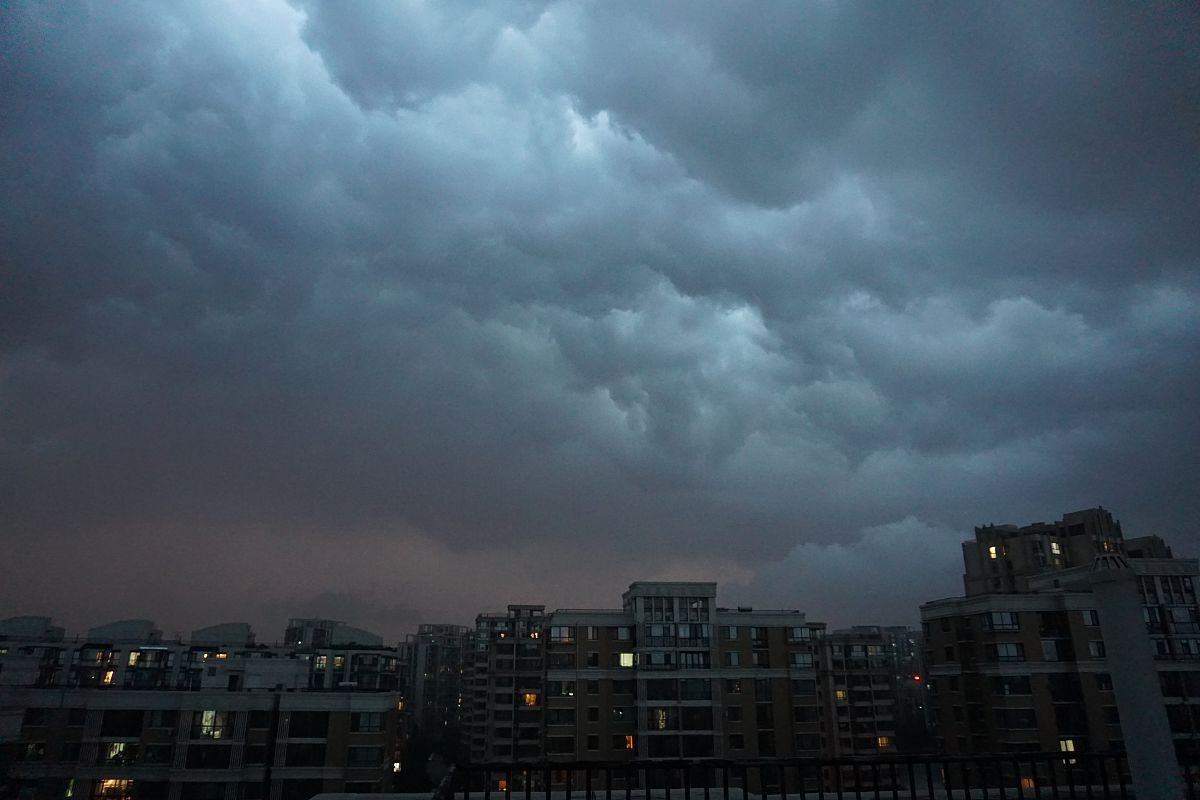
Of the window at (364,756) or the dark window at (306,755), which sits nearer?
the dark window at (306,755)

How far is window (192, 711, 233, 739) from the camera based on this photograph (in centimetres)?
4497

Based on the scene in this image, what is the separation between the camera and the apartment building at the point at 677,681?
52750 mm

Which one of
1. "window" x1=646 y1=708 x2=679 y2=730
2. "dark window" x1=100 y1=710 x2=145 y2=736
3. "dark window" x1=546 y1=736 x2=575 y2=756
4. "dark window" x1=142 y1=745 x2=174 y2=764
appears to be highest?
"dark window" x1=100 y1=710 x2=145 y2=736

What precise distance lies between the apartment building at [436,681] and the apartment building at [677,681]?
2633 inches

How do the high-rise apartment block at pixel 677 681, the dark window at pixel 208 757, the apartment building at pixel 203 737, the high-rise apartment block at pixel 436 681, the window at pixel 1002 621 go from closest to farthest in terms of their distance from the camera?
the apartment building at pixel 203 737
the dark window at pixel 208 757
the window at pixel 1002 621
the high-rise apartment block at pixel 677 681
the high-rise apartment block at pixel 436 681

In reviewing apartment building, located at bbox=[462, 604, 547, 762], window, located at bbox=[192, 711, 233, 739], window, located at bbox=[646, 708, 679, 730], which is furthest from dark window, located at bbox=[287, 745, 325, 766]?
apartment building, located at bbox=[462, 604, 547, 762]

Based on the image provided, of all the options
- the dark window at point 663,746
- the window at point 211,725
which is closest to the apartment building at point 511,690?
the dark window at point 663,746

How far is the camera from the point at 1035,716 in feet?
163

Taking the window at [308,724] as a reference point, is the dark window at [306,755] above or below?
Result: below

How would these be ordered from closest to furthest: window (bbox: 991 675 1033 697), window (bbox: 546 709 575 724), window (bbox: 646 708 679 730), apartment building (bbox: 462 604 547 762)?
window (bbox: 991 675 1033 697) < window (bbox: 646 708 679 730) < window (bbox: 546 709 575 724) < apartment building (bbox: 462 604 547 762)

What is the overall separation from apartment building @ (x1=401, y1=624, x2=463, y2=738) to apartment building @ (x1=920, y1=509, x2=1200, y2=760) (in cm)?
8182

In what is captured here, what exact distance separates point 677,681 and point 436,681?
295 feet

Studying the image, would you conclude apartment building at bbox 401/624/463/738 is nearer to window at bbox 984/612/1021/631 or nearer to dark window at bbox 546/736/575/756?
dark window at bbox 546/736/575/756

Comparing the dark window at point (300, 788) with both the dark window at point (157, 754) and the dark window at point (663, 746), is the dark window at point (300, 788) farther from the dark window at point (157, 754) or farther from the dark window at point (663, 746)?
the dark window at point (663, 746)
